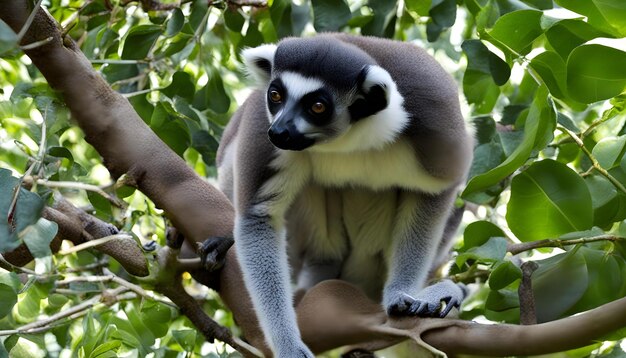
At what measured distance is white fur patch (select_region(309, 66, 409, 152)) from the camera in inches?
150

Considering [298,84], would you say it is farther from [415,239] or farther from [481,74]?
[415,239]

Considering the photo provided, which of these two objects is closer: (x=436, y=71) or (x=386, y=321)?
(x=386, y=321)

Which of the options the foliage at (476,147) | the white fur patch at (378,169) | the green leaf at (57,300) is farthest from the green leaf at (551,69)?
the green leaf at (57,300)

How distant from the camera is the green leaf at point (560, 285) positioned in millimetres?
3125

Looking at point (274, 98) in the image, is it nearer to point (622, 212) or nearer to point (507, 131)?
point (507, 131)

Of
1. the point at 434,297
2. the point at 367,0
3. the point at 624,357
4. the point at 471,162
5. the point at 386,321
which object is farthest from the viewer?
the point at 367,0

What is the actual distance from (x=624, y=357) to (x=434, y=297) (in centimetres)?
90

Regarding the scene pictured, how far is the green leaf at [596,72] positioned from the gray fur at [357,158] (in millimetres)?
925

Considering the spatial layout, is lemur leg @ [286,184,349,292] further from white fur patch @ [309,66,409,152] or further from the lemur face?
the lemur face

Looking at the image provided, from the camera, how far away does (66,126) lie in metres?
3.41

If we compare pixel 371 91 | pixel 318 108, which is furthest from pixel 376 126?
pixel 318 108

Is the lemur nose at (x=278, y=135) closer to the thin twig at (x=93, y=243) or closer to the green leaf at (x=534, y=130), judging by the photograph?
the thin twig at (x=93, y=243)

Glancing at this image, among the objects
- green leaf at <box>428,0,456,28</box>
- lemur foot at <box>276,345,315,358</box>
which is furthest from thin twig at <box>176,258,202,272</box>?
green leaf at <box>428,0,456,28</box>

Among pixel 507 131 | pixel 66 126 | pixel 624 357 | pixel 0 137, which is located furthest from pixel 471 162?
pixel 0 137
